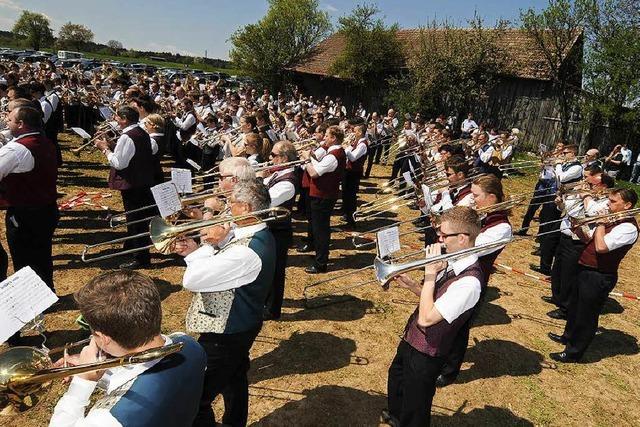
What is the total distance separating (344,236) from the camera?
8.76m

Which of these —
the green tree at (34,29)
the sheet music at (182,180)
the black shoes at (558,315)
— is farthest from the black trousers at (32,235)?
the green tree at (34,29)

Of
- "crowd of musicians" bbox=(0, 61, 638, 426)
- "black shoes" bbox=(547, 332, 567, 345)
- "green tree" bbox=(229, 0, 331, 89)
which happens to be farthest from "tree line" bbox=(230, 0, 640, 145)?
"black shoes" bbox=(547, 332, 567, 345)

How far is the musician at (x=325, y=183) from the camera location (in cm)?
639

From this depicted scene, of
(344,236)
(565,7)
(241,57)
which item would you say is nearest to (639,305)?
(344,236)

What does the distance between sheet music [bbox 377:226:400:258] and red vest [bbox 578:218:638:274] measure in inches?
102

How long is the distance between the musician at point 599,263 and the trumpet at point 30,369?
471cm

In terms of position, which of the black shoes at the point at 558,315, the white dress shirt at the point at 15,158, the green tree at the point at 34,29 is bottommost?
the black shoes at the point at 558,315

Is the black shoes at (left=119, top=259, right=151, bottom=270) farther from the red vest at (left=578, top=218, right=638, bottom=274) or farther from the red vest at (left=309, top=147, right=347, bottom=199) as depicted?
the red vest at (left=578, top=218, right=638, bottom=274)

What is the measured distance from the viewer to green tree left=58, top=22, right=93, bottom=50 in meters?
74.6

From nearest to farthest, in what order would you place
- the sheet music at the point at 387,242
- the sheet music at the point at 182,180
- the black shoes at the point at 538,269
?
the sheet music at the point at 387,242, the sheet music at the point at 182,180, the black shoes at the point at 538,269

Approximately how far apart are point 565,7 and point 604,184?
60.1ft

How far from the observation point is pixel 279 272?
17.1 ft

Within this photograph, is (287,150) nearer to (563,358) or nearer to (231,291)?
(231,291)

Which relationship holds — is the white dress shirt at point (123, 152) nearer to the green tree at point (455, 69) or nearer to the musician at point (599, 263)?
the musician at point (599, 263)
